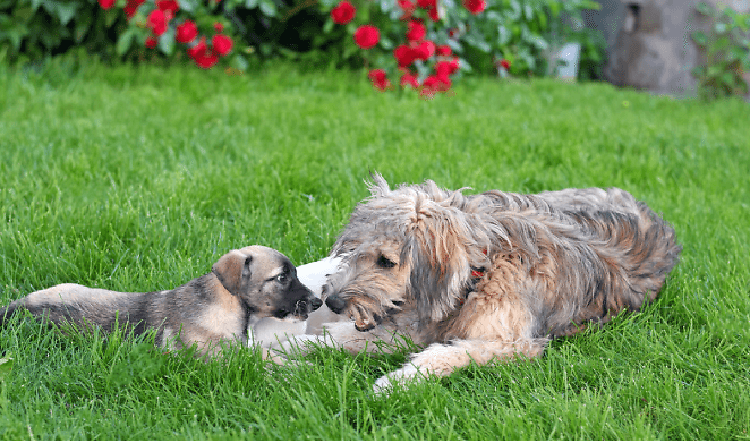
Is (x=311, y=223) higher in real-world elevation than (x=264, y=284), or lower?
lower

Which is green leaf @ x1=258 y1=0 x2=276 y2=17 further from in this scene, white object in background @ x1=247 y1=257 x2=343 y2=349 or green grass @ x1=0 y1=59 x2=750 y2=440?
white object in background @ x1=247 y1=257 x2=343 y2=349

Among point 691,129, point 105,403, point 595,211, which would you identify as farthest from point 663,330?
point 691,129

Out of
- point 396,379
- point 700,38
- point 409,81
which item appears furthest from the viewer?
point 700,38

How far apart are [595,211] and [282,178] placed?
2.31 m

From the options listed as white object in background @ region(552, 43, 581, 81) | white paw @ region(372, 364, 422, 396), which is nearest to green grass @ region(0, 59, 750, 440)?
white paw @ region(372, 364, 422, 396)

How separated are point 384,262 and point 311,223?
1468 millimetres

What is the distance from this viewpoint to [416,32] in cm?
752

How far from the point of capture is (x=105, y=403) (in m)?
2.50

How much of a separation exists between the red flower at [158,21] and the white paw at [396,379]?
217 inches

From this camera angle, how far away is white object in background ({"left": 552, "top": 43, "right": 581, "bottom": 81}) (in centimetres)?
1095

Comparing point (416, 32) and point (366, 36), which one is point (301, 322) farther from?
point (416, 32)

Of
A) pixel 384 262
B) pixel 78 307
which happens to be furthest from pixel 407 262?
pixel 78 307

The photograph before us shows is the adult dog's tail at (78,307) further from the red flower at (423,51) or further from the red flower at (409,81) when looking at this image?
the red flower at (409,81)

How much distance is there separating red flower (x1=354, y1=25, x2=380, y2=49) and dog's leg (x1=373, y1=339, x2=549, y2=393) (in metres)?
5.27
